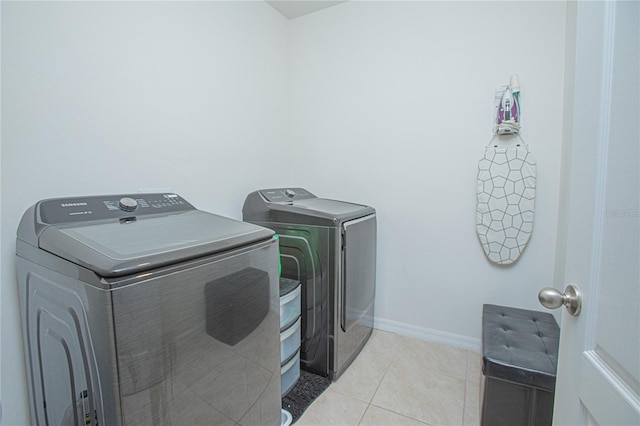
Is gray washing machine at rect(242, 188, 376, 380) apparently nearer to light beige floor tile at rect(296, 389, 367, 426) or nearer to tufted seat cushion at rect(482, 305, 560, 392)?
light beige floor tile at rect(296, 389, 367, 426)

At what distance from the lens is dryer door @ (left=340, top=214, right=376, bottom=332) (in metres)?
1.88

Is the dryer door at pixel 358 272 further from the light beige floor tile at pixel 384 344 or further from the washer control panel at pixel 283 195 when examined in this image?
the washer control panel at pixel 283 195

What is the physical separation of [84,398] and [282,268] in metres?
1.25

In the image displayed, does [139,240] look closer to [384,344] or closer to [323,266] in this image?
[323,266]

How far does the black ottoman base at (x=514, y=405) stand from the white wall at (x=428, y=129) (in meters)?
0.93

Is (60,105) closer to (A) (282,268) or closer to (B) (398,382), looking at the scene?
(A) (282,268)

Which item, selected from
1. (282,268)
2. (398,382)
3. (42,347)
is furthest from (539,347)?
(42,347)

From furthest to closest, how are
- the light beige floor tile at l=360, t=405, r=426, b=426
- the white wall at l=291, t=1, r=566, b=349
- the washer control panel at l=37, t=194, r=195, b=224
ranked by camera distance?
1. the white wall at l=291, t=1, r=566, b=349
2. the light beige floor tile at l=360, t=405, r=426, b=426
3. the washer control panel at l=37, t=194, r=195, b=224

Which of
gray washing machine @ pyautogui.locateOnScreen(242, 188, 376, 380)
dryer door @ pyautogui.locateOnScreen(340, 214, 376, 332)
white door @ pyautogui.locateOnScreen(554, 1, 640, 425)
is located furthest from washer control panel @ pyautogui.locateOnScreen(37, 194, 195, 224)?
white door @ pyautogui.locateOnScreen(554, 1, 640, 425)

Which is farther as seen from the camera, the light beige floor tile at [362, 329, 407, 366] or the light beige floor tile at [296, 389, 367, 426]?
the light beige floor tile at [362, 329, 407, 366]

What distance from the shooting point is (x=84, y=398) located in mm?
812

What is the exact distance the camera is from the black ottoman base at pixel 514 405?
1.24m

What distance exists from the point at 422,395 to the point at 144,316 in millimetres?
1634

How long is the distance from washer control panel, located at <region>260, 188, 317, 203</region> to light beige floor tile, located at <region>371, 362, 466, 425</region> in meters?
1.34
